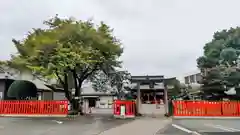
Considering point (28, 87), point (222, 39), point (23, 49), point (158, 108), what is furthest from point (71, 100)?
point (222, 39)

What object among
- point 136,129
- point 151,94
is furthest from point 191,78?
point 136,129

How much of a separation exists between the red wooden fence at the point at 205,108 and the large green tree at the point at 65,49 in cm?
769

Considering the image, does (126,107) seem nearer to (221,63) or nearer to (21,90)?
(21,90)

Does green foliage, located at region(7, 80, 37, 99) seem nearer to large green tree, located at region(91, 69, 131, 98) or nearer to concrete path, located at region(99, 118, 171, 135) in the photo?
large green tree, located at region(91, 69, 131, 98)

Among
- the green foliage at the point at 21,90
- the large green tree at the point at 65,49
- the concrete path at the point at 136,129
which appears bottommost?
the concrete path at the point at 136,129

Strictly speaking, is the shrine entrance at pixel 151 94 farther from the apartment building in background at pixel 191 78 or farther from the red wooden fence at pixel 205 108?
the apartment building in background at pixel 191 78

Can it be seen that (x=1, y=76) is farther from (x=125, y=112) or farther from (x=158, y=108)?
(x=158, y=108)

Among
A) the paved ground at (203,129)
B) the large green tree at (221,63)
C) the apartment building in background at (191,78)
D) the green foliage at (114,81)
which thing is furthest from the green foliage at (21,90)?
the apartment building in background at (191,78)

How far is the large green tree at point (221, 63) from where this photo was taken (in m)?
32.2

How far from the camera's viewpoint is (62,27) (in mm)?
25984

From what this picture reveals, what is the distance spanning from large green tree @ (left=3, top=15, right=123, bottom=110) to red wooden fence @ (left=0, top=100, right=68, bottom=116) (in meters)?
1.94

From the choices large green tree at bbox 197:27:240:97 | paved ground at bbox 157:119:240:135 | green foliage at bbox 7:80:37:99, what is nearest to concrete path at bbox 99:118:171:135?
paved ground at bbox 157:119:240:135

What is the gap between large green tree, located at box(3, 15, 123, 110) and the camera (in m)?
25.1

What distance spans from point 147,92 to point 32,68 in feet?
36.0
